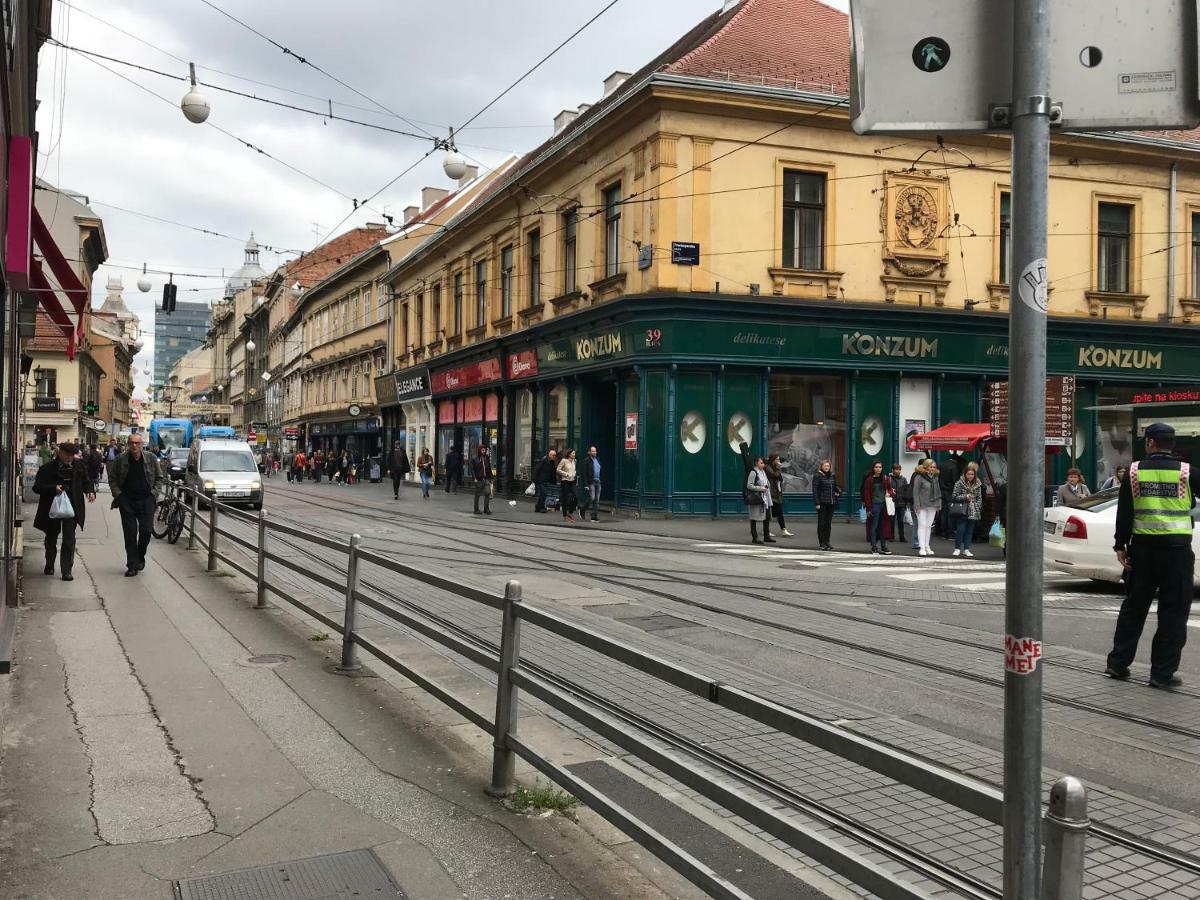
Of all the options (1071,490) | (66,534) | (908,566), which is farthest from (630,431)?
(66,534)

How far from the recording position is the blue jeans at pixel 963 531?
1733 cm

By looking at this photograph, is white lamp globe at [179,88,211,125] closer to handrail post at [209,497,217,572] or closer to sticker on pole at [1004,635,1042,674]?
handrail post at [209,497,217,572]

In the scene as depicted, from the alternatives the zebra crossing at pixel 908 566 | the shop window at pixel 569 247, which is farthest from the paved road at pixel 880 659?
the shop window at pixel 569 247

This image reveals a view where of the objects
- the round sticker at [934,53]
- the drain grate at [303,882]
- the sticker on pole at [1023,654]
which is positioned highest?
the round sticker at [934,53]

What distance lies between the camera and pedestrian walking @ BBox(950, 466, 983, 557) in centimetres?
1733

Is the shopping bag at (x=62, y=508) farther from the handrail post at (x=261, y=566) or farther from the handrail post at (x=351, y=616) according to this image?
the handrail post at (x=351, y=616)

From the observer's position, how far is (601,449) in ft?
88.2

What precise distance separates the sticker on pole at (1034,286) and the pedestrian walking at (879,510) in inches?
627

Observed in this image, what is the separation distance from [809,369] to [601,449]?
6.17 metres

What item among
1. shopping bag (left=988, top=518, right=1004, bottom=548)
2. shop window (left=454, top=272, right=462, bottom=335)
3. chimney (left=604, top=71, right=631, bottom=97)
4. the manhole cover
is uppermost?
chimney (left=604, top=71, right=631, bottom=97)

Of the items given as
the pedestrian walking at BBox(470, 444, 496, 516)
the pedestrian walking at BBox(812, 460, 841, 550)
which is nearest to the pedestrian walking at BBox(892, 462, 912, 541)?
the pedestrian walking at BBox(812, 460, 841, 550)

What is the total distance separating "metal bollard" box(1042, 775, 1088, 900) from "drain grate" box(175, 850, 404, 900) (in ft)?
7.81

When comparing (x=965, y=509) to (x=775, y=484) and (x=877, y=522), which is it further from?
(x=775, y=484)

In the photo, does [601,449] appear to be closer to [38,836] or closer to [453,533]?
[453,533]
